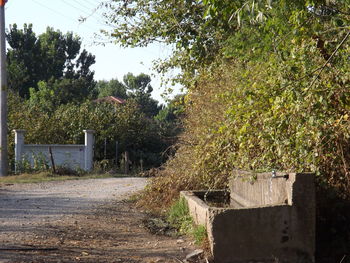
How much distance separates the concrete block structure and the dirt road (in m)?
9.04

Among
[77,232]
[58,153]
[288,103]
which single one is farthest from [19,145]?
[288,103]

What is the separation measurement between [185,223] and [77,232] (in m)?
1.70

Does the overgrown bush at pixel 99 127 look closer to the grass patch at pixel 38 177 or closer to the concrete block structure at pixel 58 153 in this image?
the concrete block structure at pixel 58 153

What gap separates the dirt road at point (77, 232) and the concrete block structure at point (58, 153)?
9041 mm

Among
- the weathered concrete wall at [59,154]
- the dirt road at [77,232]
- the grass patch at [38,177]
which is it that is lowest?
the dirt road at [77,232]

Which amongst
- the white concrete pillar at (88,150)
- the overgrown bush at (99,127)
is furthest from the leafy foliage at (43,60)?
the white concrete pillar at (88,150)

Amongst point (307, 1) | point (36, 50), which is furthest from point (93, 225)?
point (36, 50)

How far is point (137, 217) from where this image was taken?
35.7 ft

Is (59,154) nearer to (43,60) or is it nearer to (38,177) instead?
(38,177)

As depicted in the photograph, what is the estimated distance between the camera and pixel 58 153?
78.1ft

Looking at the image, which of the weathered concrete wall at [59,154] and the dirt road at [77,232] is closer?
the dirt road at [77,232]

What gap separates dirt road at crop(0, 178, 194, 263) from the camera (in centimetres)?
690

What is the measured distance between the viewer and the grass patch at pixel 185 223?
7598 mm

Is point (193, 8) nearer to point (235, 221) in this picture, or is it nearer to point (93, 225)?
point (93, 225)
